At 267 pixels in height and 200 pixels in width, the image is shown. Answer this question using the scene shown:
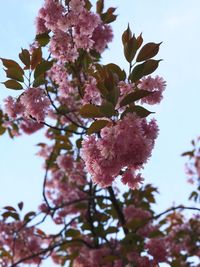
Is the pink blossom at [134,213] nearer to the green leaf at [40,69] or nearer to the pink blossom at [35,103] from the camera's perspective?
the pink blossom at [35,103]

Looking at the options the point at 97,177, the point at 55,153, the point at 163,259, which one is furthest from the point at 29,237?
the point at 97,177

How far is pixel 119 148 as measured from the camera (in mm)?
2109

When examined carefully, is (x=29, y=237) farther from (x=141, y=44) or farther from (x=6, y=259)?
(x=141, y=44)

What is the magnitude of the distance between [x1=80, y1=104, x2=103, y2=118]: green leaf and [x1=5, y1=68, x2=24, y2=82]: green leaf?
2.77 feet

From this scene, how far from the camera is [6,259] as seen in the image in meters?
6.75

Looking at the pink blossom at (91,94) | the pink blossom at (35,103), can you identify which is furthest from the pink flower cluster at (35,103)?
the pink blossom at (91,94)

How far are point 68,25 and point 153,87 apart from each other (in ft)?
4.20

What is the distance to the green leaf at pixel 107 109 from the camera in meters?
2.02

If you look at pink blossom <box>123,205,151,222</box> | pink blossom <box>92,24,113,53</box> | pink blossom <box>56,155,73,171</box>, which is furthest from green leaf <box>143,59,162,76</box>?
pink blossom <box>56,155,73,171</box>

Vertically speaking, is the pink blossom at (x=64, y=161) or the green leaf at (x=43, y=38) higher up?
the pink blossom at (x=64, y=161)

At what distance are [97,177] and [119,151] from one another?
273 mm

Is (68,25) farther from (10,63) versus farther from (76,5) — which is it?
(10,63)

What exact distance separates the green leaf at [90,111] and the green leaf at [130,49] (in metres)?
0.50

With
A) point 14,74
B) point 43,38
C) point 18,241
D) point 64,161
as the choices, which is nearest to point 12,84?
point 14,74
